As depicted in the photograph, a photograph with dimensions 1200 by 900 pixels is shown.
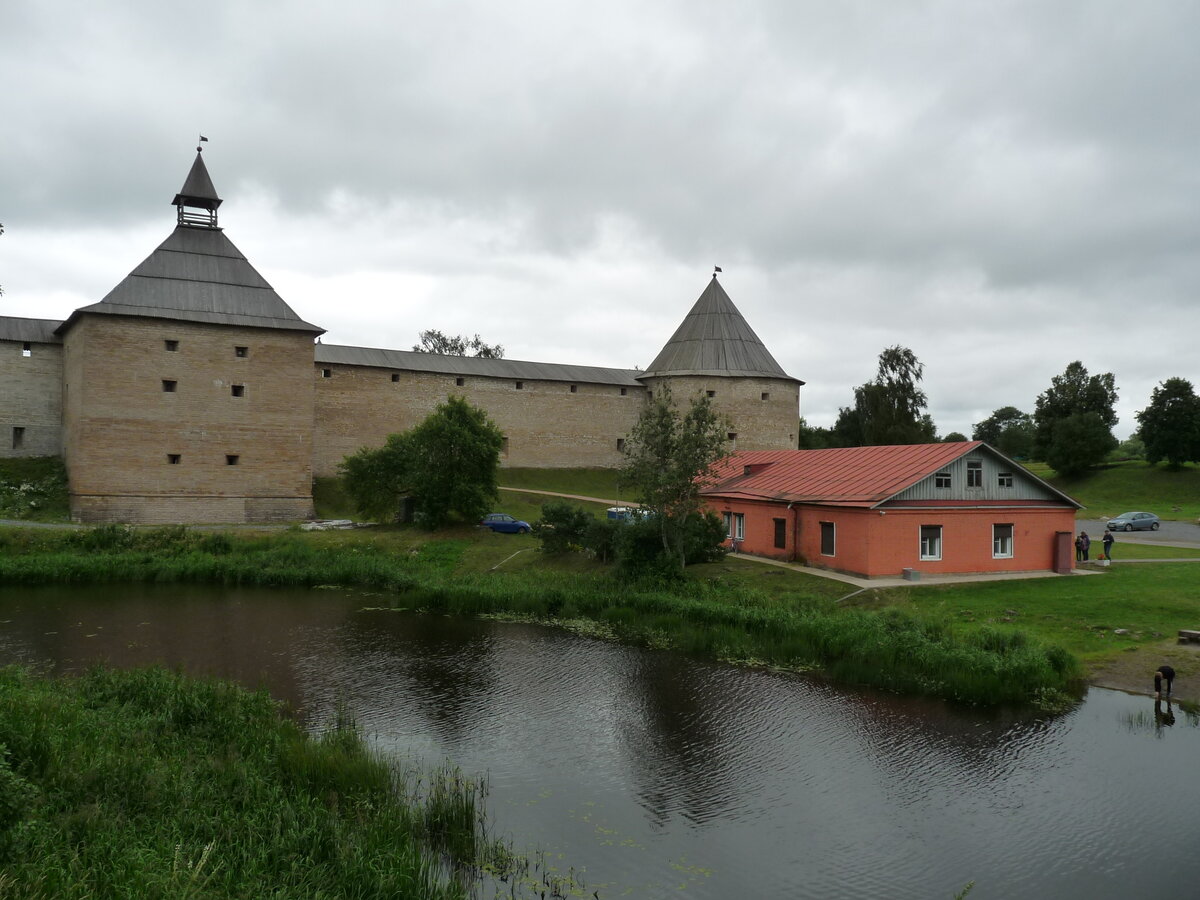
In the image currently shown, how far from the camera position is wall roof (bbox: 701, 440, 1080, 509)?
17.0 meters

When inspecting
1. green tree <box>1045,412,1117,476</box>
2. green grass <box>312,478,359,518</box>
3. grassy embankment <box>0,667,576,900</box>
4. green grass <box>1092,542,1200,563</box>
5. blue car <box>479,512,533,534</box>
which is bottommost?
grassy embankment <box>0,667,576,900</box>

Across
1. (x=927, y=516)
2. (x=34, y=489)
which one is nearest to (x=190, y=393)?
(x=34, y=489)

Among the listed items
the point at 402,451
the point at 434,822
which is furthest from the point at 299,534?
the point at 434,822

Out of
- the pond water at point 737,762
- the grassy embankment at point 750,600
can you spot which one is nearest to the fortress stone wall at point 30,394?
the grassy embankment at point 750,600

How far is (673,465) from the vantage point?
1683cm

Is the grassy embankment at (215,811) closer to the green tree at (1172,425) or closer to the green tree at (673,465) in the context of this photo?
the green tree at (673,465)

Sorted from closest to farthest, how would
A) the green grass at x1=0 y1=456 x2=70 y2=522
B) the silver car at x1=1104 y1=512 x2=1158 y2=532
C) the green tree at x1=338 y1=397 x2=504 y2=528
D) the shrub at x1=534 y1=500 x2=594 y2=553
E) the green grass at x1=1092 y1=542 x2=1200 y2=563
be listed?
the green grass at x1=1092 y1=542 x2=1200 y2=563 → the shrub at x1=534 y1=500 x2=594 y2=553 → the green tree at x1=338 y1=397 x2=504 y2=528 → the green grass at x1=0 y1=456 x2=70 y2=522 → the silver car at x1=1104 y1=512 x2=1158 y2=532

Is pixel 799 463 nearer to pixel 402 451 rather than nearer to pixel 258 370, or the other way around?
pixel 402 451

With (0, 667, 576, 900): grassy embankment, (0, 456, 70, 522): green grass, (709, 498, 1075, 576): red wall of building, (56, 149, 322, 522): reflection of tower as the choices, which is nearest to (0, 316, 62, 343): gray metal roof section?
(56, 149, 322, 522): reflection of tower

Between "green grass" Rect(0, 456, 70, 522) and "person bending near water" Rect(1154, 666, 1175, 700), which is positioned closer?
"person bending near water" Rect(1154, 666, 1175, 700)

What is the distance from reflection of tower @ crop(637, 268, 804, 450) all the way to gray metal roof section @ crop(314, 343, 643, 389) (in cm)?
200

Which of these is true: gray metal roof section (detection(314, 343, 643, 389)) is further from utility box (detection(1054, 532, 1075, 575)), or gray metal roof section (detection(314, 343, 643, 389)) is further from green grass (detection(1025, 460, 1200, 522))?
utility box (detection(1054, 532, 1075, 575))

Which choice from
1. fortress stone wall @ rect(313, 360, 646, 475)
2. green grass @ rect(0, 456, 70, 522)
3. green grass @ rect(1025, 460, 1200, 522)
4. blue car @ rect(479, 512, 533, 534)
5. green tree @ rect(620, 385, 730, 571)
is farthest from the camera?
green grass @ rect(1025, 460, 1200, 522)

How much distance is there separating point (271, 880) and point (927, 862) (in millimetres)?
4745
